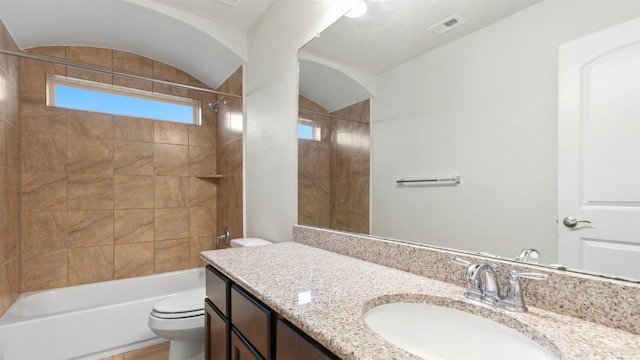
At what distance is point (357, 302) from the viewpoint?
76 cm

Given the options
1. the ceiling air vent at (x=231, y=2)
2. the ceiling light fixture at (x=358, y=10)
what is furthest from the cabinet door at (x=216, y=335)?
the ceiling air vent at (x=231, y=2)

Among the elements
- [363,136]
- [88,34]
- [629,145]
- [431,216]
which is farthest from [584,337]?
[88,34]

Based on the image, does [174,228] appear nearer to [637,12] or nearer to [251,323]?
[251,323]

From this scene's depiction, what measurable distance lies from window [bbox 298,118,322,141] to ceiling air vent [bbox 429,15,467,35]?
795 mm

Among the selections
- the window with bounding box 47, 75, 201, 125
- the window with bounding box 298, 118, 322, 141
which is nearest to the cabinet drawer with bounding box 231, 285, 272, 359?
the window with bounding box 298, 118, 322, 141

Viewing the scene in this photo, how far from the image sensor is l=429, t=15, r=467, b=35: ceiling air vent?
987mm

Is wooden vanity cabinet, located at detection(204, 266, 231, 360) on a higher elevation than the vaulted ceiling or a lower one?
lower

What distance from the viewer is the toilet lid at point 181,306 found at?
1.78 m

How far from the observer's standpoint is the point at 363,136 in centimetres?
139

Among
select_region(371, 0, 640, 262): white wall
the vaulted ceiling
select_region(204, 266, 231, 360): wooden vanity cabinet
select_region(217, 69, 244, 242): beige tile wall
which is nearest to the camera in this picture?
select_region(371, 0, 640, 262): white wall

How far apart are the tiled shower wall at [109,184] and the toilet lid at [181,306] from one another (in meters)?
1.09

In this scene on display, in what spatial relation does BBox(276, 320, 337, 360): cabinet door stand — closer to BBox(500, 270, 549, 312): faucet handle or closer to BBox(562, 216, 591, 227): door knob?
BBox(500, 270, 549, 312): faucet handle

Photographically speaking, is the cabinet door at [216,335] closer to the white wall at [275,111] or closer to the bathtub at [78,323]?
the white wall at [275,111]

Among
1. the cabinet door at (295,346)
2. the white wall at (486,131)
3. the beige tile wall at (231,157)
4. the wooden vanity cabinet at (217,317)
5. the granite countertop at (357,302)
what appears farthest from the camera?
the beige tile wall at (231,157)
